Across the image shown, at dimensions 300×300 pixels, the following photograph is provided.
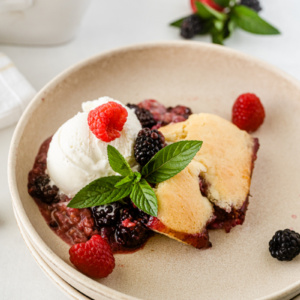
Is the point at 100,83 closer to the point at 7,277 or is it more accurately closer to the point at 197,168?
the point at 197,168

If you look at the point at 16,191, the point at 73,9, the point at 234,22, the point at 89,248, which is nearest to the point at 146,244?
the point at 89,248

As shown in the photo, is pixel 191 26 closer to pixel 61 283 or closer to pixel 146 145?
pixel 146 145

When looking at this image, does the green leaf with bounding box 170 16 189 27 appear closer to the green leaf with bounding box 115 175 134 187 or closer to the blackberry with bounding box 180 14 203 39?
the blackberry with bounding box 180 14 203 39

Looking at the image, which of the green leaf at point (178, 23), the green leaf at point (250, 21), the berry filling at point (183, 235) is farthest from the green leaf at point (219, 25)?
the berry filling at point (183, 235)

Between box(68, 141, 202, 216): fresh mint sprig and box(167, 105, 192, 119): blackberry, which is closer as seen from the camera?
box(68, 141, 202, 216): fresh mint sprig

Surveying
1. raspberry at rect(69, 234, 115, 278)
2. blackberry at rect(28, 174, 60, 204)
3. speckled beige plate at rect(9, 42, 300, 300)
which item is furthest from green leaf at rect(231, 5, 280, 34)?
raspberry at rect(69, 234, 115, 278)

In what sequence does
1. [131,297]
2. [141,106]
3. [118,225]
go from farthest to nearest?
1. [141,106]
2. [118,225]
3. [131,297]
